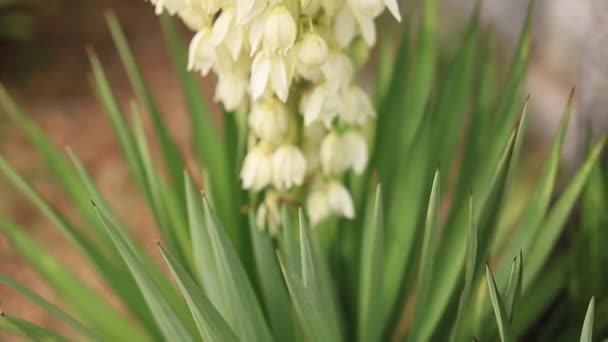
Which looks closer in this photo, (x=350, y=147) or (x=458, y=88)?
(x=350, y=147)

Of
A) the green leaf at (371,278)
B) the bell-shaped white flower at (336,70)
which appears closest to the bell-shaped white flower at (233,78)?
the bell-shaped white flower at (336,70)

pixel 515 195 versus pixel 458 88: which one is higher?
pixel 458 88

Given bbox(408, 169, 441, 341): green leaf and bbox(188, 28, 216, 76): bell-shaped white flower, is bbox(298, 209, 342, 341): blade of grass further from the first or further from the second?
bbox(188, 28, 216, 76): bell-shaped white flower

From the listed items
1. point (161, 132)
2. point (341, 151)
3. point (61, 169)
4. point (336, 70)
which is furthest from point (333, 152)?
point (61, 169)

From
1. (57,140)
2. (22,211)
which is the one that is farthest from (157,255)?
(57,140)

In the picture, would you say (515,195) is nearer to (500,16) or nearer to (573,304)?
(500,16)

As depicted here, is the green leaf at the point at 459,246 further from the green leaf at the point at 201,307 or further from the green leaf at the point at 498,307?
the green leaf at the point at 201,307

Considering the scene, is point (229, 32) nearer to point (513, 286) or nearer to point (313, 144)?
point (313, 144)

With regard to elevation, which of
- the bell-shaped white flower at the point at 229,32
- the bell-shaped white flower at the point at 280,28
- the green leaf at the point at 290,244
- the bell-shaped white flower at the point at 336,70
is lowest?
the green leaf at the point at 290,244
